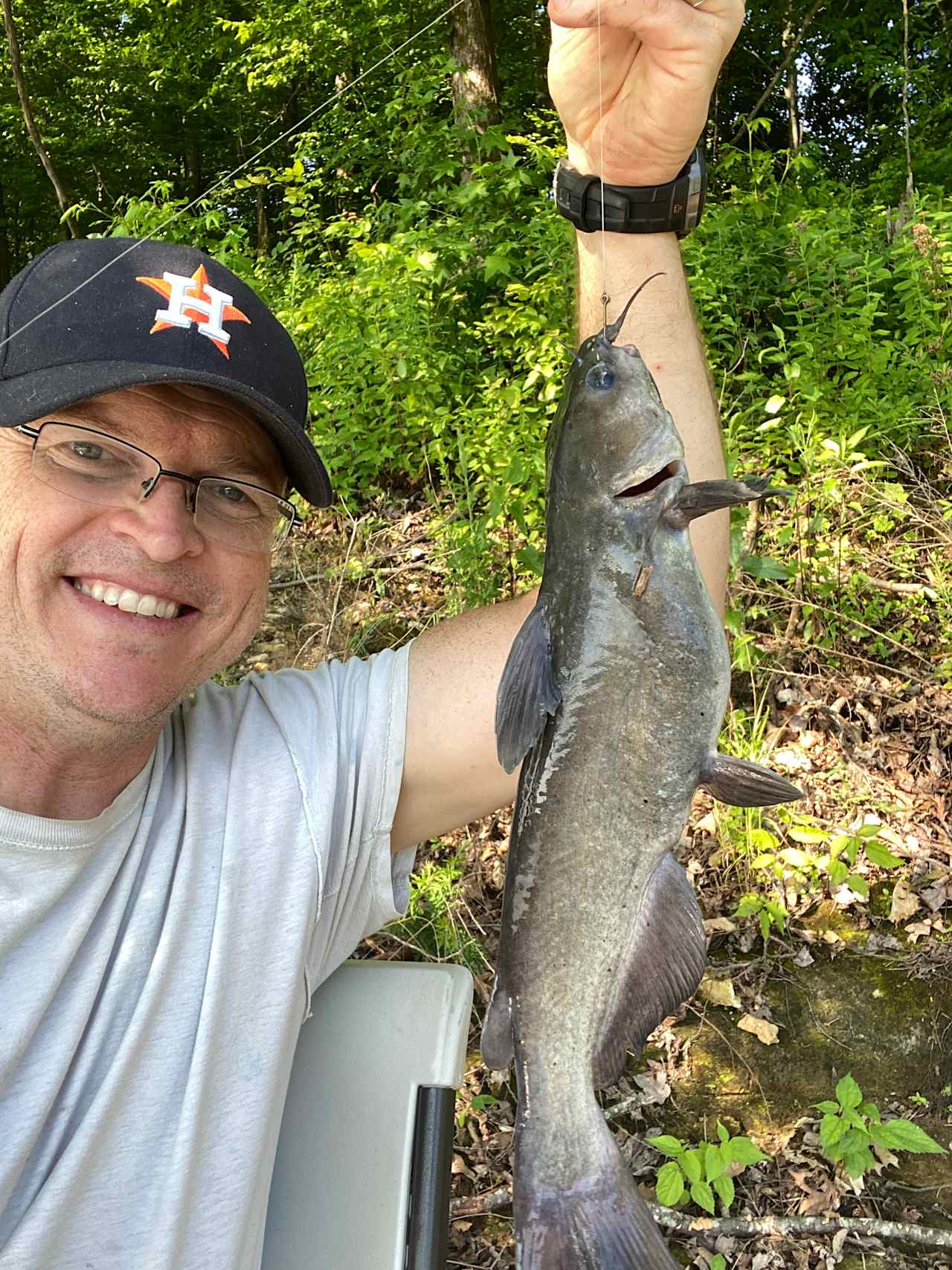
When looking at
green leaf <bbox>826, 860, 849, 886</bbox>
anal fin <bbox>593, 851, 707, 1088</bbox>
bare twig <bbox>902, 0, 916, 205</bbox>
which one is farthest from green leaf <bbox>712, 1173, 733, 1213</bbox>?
bare twig <bbox>902, 0, 916, 205</bbox>

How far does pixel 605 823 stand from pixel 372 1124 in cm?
112

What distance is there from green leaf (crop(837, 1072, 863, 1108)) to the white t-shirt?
170 centimetres

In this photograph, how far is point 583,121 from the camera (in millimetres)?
1998

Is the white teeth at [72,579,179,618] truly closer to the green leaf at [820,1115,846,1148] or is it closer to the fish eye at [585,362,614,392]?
the fish eye at [585,362,614,392]

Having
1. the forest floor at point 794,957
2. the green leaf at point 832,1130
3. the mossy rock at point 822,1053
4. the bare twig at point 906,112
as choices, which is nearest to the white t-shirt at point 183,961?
the forest floor at point 794,957

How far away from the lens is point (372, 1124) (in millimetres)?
2283

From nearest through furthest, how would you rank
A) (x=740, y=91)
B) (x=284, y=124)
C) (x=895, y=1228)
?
1. (x=895, y=1228)
2. (x=740, y=91)
3. (x=284, y=124)

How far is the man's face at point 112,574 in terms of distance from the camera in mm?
1821

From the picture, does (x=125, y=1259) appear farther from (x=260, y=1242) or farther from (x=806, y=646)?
A: (x=806, y=646)

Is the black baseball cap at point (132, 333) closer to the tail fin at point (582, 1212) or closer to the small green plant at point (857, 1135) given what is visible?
the tail fin at point (582, 1212)

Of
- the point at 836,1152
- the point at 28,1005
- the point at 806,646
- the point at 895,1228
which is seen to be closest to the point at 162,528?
the point at 28,1005

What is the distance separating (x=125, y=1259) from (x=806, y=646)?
3.60 meters

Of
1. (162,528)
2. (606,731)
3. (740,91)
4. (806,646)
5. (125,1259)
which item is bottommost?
(125,1259)

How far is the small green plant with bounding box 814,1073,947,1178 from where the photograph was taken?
9.11 feet
